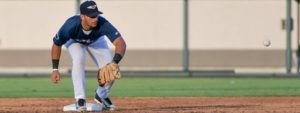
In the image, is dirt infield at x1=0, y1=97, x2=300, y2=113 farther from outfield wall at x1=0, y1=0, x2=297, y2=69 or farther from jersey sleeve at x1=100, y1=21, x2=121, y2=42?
outfield wall at x1=0, y1=0, x2=297, y2=69

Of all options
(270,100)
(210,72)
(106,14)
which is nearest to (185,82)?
(210,72)

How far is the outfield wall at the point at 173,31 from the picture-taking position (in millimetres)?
31891

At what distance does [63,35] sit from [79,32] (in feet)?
0.66

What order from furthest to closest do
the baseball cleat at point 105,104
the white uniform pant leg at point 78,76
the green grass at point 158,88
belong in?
the green grass at point 158,88 → the baseball cleat at point 105,104 → the white uniform pant leg at point 78,76

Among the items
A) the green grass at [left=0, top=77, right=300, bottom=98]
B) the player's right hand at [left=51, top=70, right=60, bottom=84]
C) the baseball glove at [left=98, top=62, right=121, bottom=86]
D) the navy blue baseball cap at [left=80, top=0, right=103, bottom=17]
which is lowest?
the green grass at [left=0, top=77, right=300, bottom=98]

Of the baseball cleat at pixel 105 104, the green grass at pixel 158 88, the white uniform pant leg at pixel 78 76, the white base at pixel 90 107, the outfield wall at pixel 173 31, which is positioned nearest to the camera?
the white uniform pant leg at pixel 78 76

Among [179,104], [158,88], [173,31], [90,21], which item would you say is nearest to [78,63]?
[90,21]

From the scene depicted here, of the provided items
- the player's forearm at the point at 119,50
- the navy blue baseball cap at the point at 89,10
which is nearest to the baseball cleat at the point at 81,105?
the player's forearm at the point at 119,50

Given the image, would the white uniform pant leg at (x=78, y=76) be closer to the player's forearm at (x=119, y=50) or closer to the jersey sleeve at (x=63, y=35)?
the jersey sleeve at (x=63, y=35)

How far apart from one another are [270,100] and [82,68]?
359cm

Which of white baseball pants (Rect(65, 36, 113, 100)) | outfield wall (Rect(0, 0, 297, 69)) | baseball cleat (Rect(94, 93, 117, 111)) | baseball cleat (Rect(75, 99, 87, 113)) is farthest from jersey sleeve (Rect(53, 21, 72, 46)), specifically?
outfield wall (Rect(0, 0, 297, 69))

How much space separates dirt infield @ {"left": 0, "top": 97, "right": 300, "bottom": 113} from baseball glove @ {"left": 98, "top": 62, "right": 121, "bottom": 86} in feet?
2.12

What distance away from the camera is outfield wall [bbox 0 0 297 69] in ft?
105

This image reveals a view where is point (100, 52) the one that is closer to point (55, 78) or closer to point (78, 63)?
point (78, 63)
